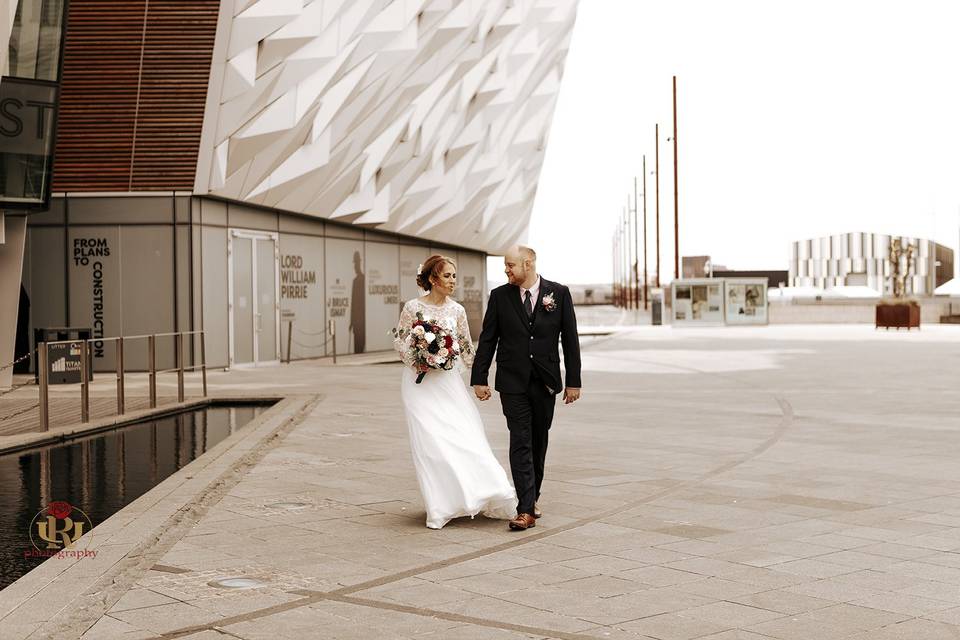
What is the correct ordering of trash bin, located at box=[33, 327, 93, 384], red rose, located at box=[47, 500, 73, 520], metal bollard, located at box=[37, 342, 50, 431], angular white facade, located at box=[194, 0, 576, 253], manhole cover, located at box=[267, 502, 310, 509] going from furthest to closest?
angular white facade, located at box=[194, 0, 576, 253]
trash bin, located at box=[33, 327, 93, 384]
metal bollard, located at box=[37, 342, 50, 431]
red rose, located at box=[47, 500, 73, 520]
manhole cover, located at box=[267, 502, 310, 509]

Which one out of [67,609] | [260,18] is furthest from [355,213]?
[67,609]

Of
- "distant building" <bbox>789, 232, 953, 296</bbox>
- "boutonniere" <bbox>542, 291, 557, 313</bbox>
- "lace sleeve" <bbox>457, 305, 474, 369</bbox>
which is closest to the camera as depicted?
"boutonniere" <bbox>542, 291, 557, 313</bbox>

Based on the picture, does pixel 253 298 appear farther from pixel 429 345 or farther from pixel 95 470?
pixel 429 345

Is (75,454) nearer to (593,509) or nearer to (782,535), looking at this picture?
(593,509)

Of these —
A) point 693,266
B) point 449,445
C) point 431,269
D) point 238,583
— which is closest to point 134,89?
point 431,269

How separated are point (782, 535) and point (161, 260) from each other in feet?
68.8

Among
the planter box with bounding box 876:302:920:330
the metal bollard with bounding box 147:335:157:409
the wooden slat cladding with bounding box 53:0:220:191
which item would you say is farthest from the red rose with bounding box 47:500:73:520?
the planter box with bounding box 876:302:920:330

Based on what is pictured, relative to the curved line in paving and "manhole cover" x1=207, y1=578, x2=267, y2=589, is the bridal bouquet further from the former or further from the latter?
"manhole cover" x1=207, y1=578, x2=267, y2=589

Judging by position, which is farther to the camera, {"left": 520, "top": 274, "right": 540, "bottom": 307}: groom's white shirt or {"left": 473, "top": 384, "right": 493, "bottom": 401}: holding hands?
{"left": 520, "top": 274, "right": 540, "bottom": 307}: groom's white shirt

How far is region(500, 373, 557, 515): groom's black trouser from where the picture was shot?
729 cm

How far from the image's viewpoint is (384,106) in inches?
1208

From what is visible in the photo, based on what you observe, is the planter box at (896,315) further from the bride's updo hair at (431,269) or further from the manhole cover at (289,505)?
the bride's updo hair at (431,269)

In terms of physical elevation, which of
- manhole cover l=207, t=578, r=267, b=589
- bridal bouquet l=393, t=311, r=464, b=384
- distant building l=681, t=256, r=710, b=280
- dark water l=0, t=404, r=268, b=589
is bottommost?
dark water l=0, t=404, r=268, b=589

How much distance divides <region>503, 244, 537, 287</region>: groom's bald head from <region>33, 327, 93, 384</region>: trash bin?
8165mm
